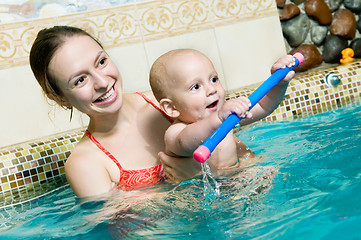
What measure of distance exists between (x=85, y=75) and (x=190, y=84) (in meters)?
0.46

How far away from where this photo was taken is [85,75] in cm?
192

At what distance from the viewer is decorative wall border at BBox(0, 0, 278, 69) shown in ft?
10.8

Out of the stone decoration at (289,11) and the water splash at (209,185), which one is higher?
the stone decoration at (289,11)

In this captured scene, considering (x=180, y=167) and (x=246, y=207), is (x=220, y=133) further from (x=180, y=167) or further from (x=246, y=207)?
(x=180, y=167)

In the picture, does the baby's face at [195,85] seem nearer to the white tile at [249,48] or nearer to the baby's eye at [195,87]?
the baby's eye at [195,87]

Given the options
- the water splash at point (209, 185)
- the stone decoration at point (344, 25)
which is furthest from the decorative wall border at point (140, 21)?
the water splash at point (209, 185)

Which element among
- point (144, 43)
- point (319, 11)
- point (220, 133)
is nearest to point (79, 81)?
point (220, 133)

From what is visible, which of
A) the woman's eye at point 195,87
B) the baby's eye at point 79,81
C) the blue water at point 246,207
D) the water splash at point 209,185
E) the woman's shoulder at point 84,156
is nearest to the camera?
the blue water at point 246,207

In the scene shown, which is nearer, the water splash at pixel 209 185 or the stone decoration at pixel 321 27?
the water splash at pixel 209 185

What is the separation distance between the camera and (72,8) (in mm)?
3441

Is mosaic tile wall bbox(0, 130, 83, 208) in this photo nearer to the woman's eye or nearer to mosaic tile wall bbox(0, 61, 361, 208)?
mosaic tile wall bbox(0, 61, 361, 208)

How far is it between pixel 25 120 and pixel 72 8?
91 centimetres

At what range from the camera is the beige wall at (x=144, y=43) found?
3279 mm

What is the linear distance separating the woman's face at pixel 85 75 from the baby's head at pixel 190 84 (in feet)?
0.78
